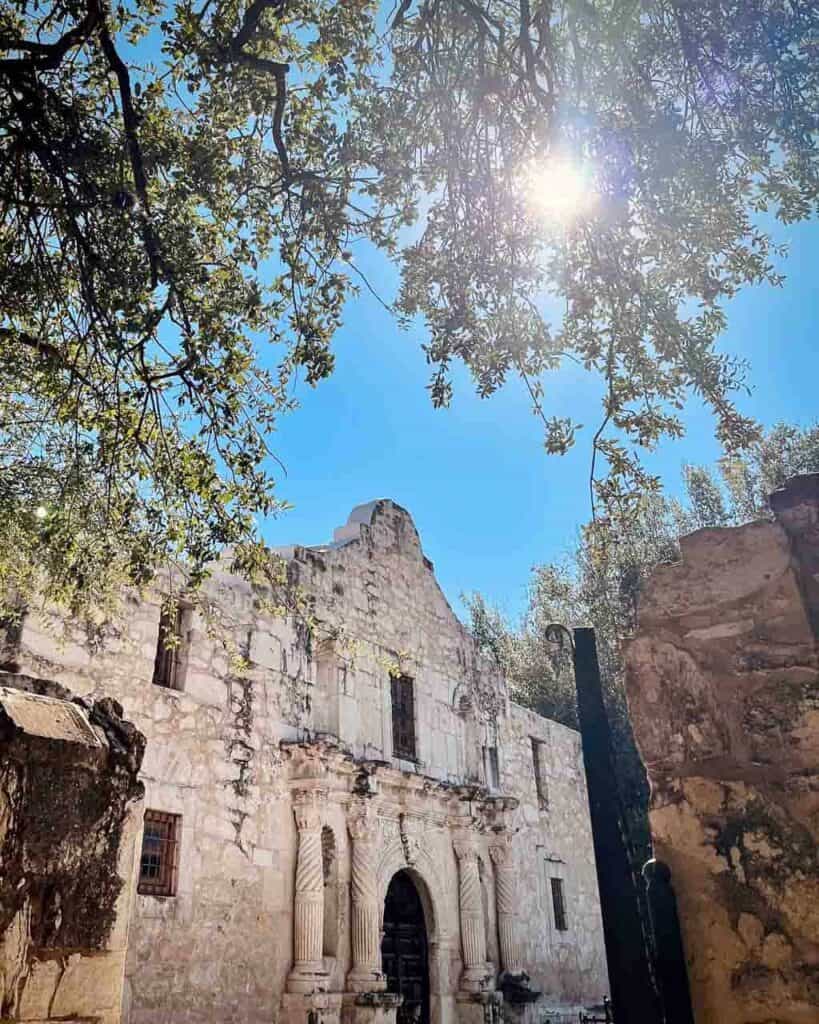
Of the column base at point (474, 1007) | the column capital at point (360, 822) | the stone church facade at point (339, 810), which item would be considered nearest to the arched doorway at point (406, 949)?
the stone church facade at point (339, 810)

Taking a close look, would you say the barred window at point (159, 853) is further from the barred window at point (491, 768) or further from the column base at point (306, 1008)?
the barred window at point (491, 768)

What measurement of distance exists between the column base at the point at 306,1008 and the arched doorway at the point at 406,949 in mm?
2147

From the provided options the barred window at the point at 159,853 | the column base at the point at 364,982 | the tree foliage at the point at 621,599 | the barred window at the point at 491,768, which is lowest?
the column base at the point at 364,982

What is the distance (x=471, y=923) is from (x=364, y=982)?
3.00 metres

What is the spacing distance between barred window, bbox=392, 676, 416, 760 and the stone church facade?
3 cm

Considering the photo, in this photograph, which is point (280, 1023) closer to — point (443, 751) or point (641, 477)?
point (443, 751)

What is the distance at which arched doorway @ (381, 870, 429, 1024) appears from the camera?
11.1 meters

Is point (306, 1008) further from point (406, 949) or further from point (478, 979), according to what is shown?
point (478, 979)

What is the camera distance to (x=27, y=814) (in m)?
1.87

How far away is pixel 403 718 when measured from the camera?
12.8 metres

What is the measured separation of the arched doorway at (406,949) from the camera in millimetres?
11117

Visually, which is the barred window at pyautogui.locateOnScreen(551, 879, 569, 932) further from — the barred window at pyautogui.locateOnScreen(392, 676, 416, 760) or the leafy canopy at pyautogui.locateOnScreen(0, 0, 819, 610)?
the leafy canopy at pyautogui.locateOnScreen(0, 0, 819, 610)

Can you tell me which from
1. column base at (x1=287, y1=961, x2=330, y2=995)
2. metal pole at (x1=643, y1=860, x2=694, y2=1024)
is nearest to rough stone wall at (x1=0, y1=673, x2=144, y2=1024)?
metal pole at (x1=643, y1=860, x2=694, y2=1024)

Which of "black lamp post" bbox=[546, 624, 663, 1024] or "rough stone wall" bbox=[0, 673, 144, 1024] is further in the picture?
"black lamp post" bbox=[546, 624, 663, 1024]
